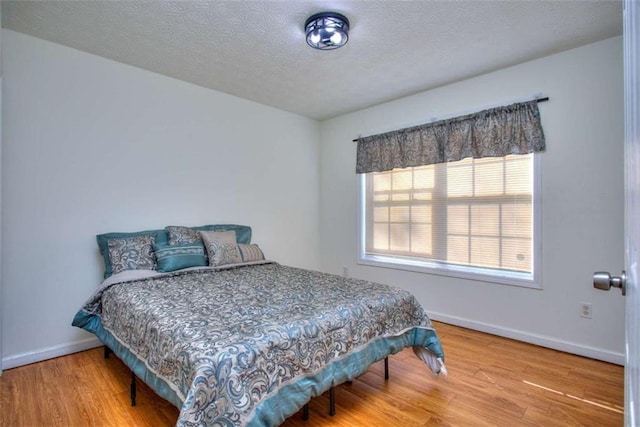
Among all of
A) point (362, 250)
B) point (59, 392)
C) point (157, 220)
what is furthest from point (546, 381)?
point (157, 220)

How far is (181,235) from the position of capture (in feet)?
9.37

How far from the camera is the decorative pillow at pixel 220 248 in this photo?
2.86m

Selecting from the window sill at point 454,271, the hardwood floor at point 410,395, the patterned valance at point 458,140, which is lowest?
the hardwood floor at point 410,395

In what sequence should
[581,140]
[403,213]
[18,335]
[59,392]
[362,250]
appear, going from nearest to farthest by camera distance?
[59,392] → [18,335] → [581,140] → [403,213] → [362,250]

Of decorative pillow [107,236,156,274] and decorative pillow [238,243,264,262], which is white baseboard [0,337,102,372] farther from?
decorative pillow [238,243,264,262]

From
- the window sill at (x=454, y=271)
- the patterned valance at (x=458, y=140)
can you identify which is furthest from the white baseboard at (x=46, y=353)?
the patterned valance at (x=458, y=140)

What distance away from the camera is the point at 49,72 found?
8.15ft

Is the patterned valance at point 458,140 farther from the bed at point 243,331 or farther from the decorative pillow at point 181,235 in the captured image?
the decorative pillow at point 181,235

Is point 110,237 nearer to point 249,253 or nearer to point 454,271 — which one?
point 249,253

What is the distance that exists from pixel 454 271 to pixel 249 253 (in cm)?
209

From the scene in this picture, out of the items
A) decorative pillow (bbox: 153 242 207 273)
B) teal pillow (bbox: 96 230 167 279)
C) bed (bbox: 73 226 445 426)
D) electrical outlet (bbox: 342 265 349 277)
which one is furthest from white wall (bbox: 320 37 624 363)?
teal pillow (bbox: 96 230 167 279)

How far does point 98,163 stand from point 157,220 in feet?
2.24

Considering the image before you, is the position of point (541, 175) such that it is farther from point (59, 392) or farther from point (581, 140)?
point (59, 392)

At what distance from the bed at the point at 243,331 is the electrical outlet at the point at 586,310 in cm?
136
